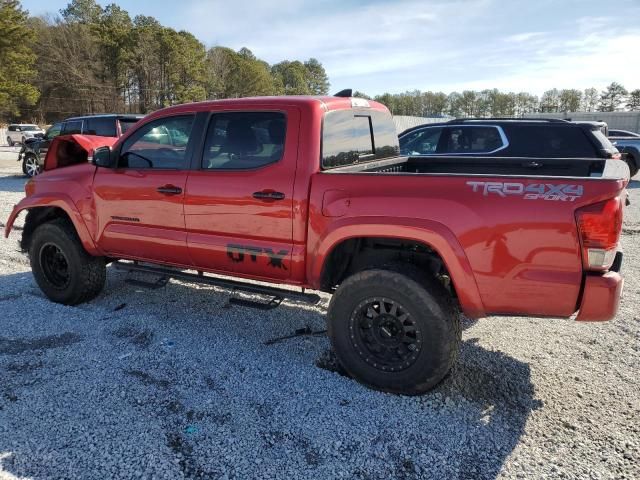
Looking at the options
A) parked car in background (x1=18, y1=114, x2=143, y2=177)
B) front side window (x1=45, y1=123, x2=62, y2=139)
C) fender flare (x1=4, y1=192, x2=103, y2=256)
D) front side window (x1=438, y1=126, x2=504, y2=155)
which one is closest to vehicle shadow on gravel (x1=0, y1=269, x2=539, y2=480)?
fender flare (x1=4, y1=192, x2=103, y2=256)

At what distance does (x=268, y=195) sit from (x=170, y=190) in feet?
3.34

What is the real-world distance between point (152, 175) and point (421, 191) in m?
2.38

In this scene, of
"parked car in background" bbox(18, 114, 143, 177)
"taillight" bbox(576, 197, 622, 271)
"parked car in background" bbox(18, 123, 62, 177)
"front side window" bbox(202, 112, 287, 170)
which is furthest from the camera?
"parked car in background" bbox(18, 123, 62, 177)

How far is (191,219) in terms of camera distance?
3924mm

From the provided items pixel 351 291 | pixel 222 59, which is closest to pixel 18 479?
pixel 351 291

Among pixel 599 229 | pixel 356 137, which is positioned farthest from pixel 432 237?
pixel 356 137

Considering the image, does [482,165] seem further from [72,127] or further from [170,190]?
[72,127]

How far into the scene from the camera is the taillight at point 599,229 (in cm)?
252

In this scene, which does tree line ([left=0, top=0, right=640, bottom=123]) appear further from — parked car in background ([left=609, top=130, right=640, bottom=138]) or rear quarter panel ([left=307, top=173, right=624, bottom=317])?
rear quarter panel ([left=307, top=173, right=624, bottom=317])

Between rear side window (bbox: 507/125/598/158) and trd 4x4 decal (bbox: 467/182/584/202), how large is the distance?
17.0 feet

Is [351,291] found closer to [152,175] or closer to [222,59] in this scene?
[152,175]

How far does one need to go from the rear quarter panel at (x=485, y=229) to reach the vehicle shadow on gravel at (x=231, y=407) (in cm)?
75

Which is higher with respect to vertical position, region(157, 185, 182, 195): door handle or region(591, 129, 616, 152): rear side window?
region(591, 129, 616, 152): rear side window

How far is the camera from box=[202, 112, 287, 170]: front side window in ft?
11.8
